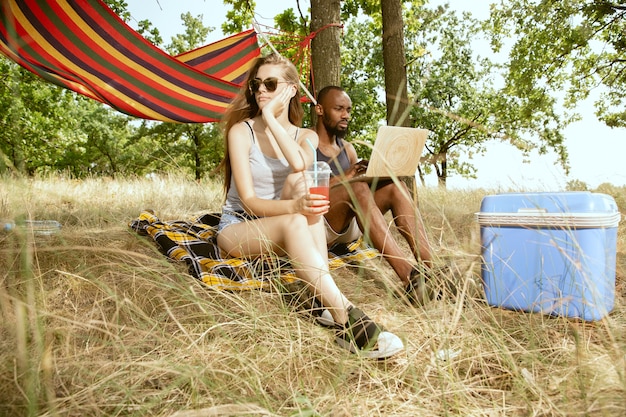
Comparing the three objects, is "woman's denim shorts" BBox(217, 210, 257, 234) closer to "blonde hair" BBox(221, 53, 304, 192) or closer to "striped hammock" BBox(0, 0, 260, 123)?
"blonde hair" BBox(221, 53, 304, 192)

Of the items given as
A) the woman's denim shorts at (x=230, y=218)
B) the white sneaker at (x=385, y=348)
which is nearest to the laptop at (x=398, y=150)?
the woman's denim shorts at (x=230, y=218)

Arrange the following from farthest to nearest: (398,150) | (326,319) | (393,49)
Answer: (393,49) < (398,150) < (326,319)

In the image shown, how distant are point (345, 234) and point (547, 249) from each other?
0.91 meters

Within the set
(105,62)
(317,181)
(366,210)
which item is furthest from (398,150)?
(105,62)

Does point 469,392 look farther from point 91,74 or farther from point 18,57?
point 91,74

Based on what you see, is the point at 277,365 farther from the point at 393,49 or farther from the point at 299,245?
the point at 393,49

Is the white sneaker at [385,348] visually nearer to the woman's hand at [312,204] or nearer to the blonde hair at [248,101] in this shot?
the woman's hand at [312,204]

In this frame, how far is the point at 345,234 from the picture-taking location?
211 centimetres

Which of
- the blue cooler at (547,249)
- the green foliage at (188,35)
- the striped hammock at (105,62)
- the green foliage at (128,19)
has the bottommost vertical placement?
the blue cooler at (547,249)

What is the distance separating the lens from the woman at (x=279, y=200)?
51.4 inches

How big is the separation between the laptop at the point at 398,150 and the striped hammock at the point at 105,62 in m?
2.06

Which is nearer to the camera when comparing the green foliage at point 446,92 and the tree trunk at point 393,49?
the tree trunk at point 393,49

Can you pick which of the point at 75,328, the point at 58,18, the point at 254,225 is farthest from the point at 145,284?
the point at 58,18

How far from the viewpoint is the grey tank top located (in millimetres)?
1812
